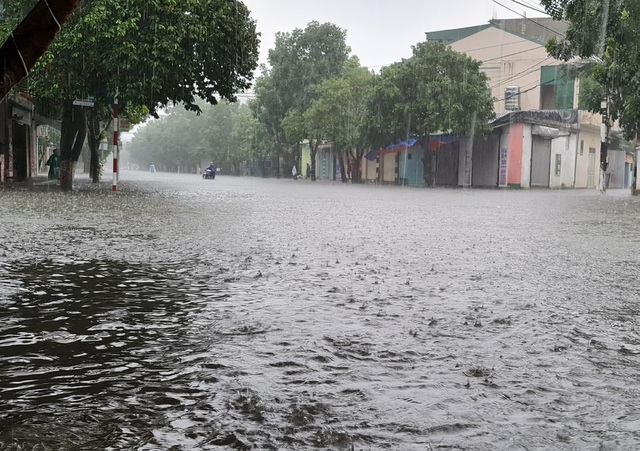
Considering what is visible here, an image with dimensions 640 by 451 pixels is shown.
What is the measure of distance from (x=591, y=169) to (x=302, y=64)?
23376mm

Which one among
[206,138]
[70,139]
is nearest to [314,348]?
[70,139]

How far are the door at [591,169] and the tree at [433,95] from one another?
1151 centimetres

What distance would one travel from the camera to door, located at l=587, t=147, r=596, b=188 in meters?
48.9

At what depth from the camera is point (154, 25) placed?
20375mm

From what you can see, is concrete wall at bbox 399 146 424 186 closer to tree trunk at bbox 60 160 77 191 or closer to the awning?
the awning

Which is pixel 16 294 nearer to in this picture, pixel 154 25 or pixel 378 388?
pixel 378 388

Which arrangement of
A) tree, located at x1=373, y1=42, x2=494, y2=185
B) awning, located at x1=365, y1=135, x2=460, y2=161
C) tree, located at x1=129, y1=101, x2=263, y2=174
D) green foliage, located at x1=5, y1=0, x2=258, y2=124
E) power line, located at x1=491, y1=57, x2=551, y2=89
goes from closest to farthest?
green foliage, located at x1=5, y1=0, x2=258, y2=124
tree, located at x1=373, y1=42, x2=494, y2=185
awning, located at x1=365, y1=135, x2=460, y2=161
power line, located at x1=491, y1=57, x2=551, y2=89
tree, located at x1=129, y1=101, x2=263, y2=174

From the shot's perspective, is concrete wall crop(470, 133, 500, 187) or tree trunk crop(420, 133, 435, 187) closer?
tree trunk crop(420, 133, 435, 187)

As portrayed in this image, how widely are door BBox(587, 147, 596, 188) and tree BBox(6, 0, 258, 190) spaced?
1281 inches

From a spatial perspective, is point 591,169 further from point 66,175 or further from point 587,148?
point 66,175

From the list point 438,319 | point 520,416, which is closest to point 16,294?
point 438,319

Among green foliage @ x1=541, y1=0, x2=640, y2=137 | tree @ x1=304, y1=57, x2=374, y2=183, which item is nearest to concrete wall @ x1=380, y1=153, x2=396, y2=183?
tree @ x1=304, y1=57, x2=374, y2=183

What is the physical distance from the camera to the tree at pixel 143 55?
19.7m

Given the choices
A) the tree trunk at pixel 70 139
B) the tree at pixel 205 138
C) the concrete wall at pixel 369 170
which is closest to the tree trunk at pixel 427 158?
the concrete wall at pixel 369 170
